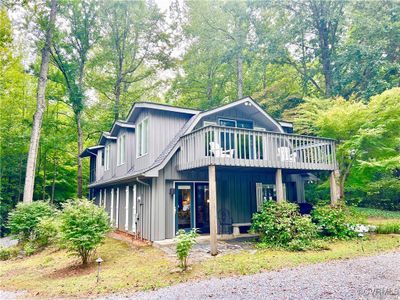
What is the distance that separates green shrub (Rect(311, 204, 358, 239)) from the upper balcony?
1.85 m

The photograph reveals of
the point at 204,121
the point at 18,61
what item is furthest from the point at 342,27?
the point at 18,61

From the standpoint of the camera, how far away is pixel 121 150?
15.7 metres

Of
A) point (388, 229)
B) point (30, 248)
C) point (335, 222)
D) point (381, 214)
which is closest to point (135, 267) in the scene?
point (30, 248)

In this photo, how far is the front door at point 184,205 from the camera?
11703mm

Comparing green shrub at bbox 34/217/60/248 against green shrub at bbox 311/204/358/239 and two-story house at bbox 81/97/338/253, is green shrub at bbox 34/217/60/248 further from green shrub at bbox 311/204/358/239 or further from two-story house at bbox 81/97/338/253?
green shrub at bbox 311/204/358/239

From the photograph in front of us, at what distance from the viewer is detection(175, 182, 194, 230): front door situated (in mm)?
11703

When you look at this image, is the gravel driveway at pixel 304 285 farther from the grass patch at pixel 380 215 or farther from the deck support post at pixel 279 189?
the grass patch at pixel 380 215

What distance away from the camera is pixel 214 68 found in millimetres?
26156

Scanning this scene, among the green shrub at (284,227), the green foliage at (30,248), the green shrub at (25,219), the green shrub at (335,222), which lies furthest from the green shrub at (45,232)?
the green shrub at (335,222)

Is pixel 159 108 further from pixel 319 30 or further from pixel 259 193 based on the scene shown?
pixel 319 30

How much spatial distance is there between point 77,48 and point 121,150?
1158 centimetres

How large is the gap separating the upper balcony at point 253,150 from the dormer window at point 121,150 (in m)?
5.03

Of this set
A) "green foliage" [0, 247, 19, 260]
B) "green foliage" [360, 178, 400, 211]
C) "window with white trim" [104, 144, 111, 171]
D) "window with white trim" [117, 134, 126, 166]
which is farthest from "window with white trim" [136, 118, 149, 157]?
"green foliage" [360, 178, 400, 211]

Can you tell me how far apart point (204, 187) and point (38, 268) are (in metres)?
6.54
